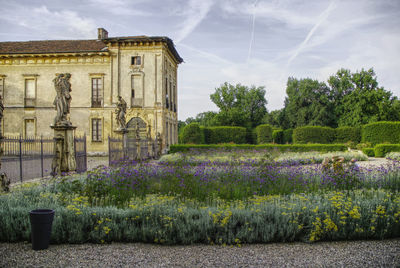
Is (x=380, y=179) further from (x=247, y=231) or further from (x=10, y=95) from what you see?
(x=10, y=95)

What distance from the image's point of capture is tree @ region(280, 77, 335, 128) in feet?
132

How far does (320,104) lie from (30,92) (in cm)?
3277

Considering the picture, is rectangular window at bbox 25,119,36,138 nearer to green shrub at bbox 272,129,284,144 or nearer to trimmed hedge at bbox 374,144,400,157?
green shrub at bbox 272,129,284,144

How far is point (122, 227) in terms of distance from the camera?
4855mm

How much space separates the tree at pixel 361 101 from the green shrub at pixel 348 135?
7.19 meters

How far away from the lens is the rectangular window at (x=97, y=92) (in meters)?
25.5

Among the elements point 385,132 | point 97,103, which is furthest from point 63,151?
point 385,132

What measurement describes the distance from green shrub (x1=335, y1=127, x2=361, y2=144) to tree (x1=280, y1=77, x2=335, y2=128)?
393 inches

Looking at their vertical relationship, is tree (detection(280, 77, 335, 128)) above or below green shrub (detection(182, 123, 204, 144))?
above

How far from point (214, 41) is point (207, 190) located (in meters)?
7.46

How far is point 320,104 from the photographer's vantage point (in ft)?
134

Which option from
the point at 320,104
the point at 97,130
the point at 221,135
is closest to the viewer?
the point at 97,130

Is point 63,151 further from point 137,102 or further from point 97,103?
point 97,103

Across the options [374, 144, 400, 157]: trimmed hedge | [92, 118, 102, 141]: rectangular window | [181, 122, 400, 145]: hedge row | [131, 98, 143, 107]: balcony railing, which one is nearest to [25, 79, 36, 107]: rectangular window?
[92, 118, 102, 141]: rectangular window
